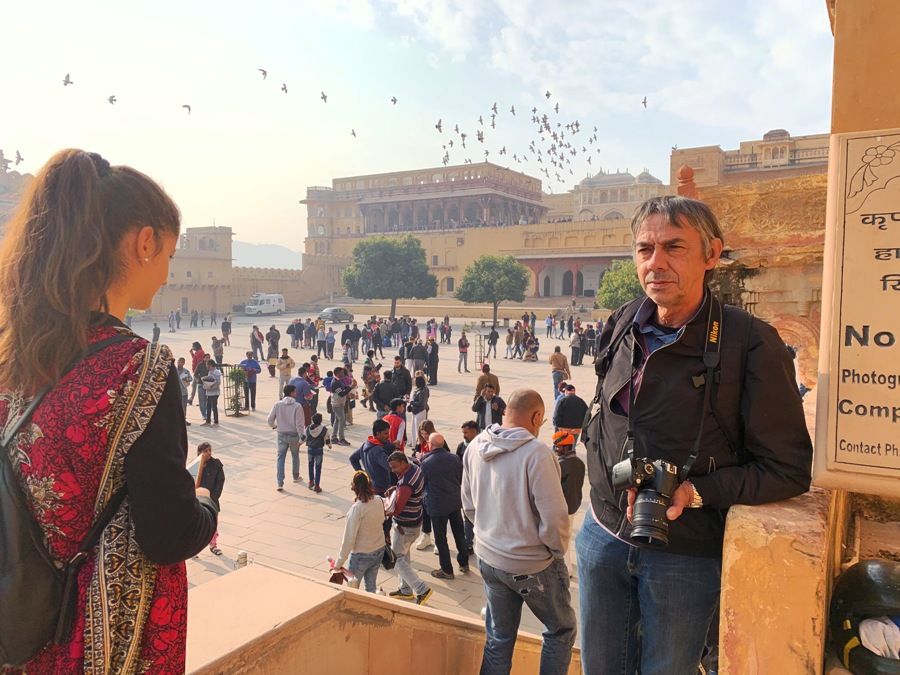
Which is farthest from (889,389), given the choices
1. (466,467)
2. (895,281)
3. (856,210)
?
(466,467)

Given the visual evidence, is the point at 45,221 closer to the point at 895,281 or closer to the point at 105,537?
the point at 105,537

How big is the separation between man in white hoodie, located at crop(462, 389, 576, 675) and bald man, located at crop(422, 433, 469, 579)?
8.18 feet

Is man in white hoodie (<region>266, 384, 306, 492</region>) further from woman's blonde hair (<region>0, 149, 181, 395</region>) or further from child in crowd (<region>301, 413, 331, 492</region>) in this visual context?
woman's blonde hair (<region>0, 149, 181, 395</region>)

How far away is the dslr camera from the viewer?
4.47 ft

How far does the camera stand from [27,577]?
3.64 feet

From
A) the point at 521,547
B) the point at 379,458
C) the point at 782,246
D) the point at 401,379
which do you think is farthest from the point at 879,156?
the point at 401,379

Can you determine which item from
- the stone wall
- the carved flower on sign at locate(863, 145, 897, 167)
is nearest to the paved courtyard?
the carved flower on sign at locate(863, 145, 897, 167)

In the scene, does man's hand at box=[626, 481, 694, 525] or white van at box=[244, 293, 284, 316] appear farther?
white van at box=[244, 293, 284, 316]

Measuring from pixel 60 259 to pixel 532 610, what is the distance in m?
2.22

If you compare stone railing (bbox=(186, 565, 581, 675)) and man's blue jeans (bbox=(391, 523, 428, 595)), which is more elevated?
stone railing (bbox=(186, 565, 581, 675))

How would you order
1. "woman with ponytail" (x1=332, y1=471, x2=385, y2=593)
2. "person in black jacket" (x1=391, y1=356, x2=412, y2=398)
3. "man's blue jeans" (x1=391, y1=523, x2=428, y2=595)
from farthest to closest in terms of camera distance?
"person in black jacket" (x1=391, y1=356, x2=412, y2=398) → "man's blue jeans" (x1=391, y1=523, x2=428, y2=595) → "woman with ponytail" (x1=332, y1=471, x2=385, y2=593)

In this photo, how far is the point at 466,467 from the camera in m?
3.06

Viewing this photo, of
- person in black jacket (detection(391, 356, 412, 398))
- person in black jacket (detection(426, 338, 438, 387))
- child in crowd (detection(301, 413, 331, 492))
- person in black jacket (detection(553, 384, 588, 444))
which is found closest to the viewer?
person in black jacket (detection(553, 384, 588, 444))

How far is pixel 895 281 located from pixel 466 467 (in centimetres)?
207
